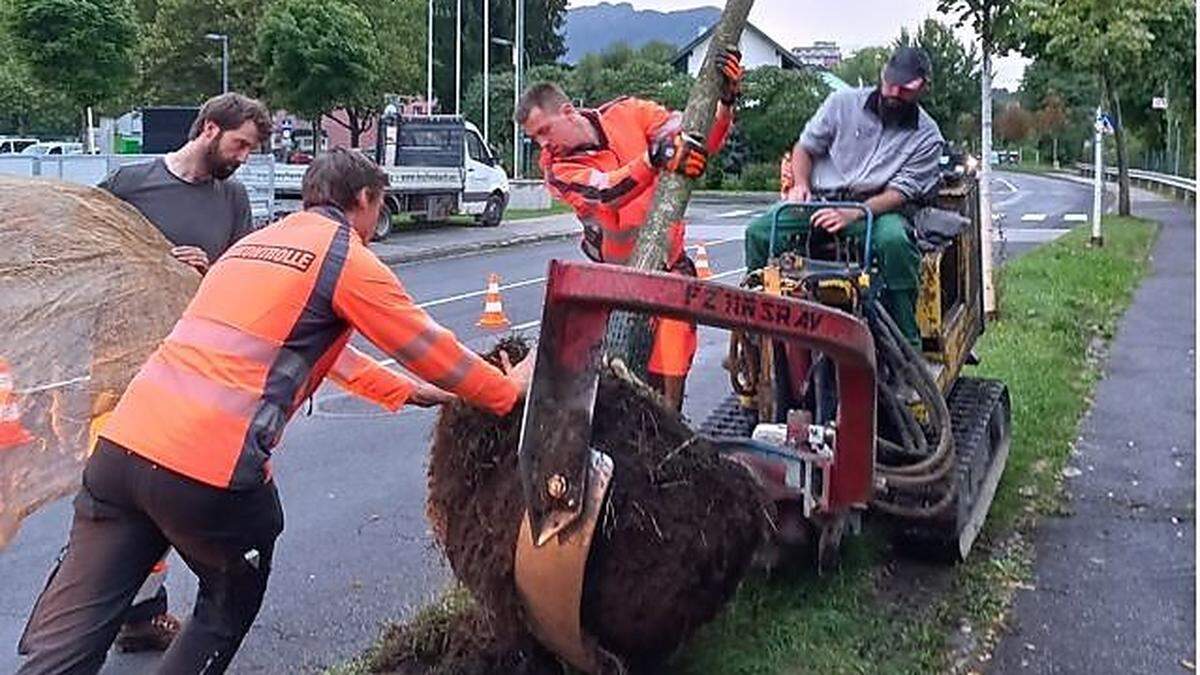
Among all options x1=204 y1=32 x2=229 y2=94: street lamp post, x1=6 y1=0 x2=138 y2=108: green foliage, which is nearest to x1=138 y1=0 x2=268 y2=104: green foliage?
x1=204 y1=32 x2=229 y2=94: street lamp post

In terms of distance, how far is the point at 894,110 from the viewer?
259 inches

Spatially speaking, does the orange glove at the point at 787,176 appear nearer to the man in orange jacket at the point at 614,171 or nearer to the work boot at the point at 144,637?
the man in orange jacket at the point at 614,171

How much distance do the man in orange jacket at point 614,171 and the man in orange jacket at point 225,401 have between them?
2.05 meters

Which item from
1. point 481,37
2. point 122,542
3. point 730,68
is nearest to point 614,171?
point 730,68

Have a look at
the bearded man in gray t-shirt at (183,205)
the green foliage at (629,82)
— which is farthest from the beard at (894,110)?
the green foliage at (629,82)

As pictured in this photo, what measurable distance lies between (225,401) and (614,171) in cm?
281

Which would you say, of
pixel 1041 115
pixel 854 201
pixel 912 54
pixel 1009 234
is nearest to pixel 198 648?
pixel 854 201

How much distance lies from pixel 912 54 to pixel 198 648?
388 cm

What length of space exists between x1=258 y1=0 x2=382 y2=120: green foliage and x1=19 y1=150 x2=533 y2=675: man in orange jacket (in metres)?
30.7

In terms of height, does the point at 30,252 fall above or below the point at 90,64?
below

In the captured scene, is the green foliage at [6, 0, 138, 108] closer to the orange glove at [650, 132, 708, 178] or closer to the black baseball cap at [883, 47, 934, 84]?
the black baseball cap at [883, 47, 934, 84]

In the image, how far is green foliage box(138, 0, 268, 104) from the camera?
46469 mm

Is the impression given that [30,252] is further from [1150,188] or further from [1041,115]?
[1041,115]

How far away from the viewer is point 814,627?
549 centimetres
